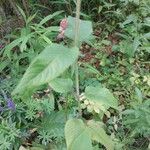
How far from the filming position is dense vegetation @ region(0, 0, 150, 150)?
1.72m

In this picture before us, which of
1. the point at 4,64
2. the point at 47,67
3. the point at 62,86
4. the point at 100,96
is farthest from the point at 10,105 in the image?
the point at 47,67

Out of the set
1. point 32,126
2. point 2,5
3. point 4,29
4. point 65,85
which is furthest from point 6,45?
point 65,85

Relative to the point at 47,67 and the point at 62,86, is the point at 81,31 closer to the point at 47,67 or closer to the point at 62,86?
the point at 62,86

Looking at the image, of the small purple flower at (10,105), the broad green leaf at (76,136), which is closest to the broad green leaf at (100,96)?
the broad green leaf at (76,136)

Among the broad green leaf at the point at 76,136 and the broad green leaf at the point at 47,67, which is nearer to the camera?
the broad green leaf at the point at 47,67

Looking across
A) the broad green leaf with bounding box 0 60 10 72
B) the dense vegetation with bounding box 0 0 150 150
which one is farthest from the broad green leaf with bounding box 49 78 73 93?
the broad green leaf with bounding box 0 60 10 72

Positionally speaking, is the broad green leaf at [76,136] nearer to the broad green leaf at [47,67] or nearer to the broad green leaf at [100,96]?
the broad green leaf at [100,96]

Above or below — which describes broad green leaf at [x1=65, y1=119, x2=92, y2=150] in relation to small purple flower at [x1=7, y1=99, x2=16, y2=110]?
above

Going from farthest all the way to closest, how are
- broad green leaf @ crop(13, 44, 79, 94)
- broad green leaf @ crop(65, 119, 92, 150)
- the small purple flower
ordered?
the small purple flower → broad green leaf @ crop(65, 119, 92, 150) → broad green leaf @ crop(13, 44, 79, 94)

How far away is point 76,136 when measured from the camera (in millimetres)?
1518

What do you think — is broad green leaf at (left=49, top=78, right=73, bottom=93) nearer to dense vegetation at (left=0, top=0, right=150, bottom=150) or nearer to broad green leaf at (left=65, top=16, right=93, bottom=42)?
dense vegetation at (left=0, top=0, right=150, bottom=150)

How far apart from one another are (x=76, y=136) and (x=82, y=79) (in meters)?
1.31

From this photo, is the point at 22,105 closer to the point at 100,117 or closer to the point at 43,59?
the point at 100,117

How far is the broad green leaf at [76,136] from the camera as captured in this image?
1498 millimetres
